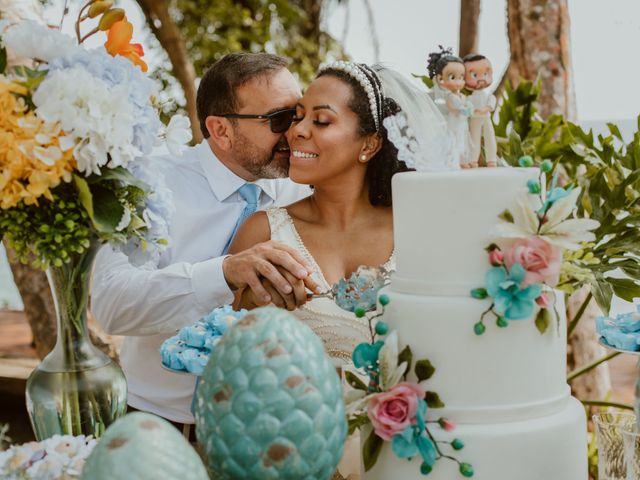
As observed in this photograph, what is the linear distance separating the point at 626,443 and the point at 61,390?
1174mm

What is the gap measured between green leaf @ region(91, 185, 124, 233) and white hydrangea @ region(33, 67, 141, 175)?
8cm

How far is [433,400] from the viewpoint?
4.77 feet

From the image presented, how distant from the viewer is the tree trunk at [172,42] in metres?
6.02

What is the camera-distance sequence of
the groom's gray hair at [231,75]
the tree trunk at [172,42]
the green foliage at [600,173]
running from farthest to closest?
the tree trunk at [172,42]
the groom's gray hair at [231,75]
the green foliage at [600,173]

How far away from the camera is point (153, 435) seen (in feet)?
3.63

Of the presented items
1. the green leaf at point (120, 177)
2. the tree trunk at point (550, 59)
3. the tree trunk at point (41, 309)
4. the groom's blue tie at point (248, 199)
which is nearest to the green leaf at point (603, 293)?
the groom's blue tie at point (248, 199)

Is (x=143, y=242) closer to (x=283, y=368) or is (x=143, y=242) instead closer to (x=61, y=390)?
(x=61, y=390)

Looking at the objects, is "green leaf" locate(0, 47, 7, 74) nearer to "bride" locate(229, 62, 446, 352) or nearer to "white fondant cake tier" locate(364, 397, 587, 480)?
"bride" locate(229, 62, 446, 352)

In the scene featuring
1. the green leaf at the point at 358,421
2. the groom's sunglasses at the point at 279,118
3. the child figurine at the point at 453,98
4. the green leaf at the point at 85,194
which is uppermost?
the child figurine at the point at 453,98

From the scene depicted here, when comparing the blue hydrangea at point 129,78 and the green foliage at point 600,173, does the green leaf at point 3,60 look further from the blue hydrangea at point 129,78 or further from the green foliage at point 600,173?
the green foliage at point 600,173

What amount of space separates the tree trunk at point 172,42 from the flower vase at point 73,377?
4.60m

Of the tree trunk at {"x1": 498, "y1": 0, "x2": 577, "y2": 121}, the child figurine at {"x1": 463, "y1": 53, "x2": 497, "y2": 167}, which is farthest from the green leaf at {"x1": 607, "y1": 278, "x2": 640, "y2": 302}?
the tree trunk at {"x1": 498, "y1": 0, "x2": 577, "y2": 121}

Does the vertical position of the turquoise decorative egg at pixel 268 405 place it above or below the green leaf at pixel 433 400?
above

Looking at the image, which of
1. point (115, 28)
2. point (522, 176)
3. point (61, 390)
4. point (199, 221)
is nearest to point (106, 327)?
point (199, 221)
